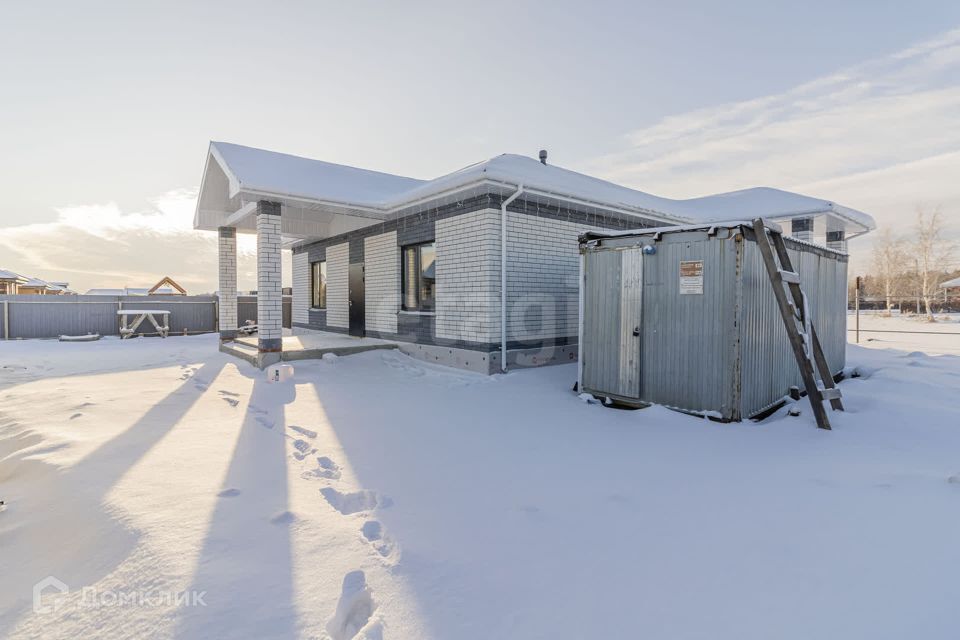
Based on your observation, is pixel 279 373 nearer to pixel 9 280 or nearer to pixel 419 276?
pixel 419 276

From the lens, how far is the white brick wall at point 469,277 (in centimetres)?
787

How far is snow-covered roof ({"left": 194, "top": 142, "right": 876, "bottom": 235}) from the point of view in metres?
7.84

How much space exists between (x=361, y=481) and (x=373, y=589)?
4.71 ft

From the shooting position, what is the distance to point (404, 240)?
9906 millimetres

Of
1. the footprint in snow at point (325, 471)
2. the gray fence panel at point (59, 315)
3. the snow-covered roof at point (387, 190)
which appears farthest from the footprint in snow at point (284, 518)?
the gray fence panel at point (59, 315)

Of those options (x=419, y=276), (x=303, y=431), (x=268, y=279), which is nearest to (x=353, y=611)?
(x=303, y=431)

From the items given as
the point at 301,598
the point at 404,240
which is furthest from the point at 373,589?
the point at 404,240

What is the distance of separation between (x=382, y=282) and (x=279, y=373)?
376cm

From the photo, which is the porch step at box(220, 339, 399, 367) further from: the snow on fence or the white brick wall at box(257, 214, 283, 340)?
the snow on fence

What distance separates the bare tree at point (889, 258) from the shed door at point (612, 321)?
36833 millimetres

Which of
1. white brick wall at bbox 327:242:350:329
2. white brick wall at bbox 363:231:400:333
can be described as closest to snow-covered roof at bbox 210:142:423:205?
white brick wall at bbox 363:231:400:333

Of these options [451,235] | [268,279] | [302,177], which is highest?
[302,177]

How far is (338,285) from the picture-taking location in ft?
41.3

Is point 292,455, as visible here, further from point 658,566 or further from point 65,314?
point 65,314
